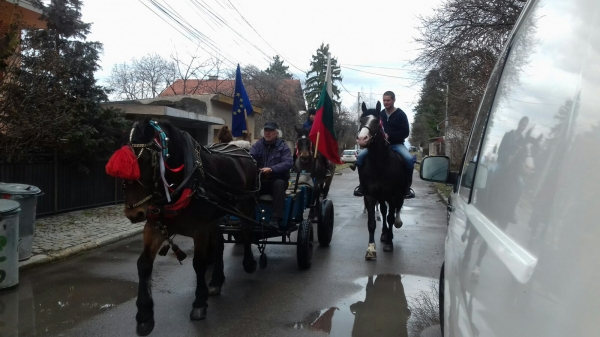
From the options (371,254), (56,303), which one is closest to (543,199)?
(56,303)

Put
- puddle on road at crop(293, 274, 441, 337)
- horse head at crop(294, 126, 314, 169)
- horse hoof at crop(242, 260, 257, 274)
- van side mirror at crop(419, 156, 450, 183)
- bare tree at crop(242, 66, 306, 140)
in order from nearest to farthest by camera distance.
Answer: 1. van side mirror at crop(419, 156, 450, 183)
2. puddle on road at crop(293, 274, 441, 337)
3. horse hoof at crop(242, 260, 257, 274)
4. horse head at crop(294, 126, 314, 169)
5. bare tree at crop(242, 66, 306, 140)

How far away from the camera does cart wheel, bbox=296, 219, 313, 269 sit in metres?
6.48

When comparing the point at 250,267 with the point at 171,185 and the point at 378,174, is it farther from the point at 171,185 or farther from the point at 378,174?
the point at 378,174

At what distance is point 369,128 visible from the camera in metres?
6.84

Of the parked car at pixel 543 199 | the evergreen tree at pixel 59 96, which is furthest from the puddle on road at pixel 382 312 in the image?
the evergreen tree at pixel 59 96

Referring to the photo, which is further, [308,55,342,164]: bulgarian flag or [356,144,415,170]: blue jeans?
[308,55,342,164]: bulgarian flag

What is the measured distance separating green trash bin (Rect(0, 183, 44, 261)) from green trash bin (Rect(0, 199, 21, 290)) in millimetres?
931

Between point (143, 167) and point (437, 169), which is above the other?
point (437, 169)

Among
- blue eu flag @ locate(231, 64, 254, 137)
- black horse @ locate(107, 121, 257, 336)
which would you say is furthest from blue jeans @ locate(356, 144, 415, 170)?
blue eu flag @ locate(231, 64, 254, 137)

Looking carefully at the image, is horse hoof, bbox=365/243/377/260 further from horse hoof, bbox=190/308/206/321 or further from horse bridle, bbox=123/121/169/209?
horse bridle, bbox=123/121/169/209

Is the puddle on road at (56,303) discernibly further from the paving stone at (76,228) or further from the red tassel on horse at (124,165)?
the red tassel on horse at (124,165)

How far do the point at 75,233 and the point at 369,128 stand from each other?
6296mm

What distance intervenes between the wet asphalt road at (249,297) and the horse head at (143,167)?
57.0 inches

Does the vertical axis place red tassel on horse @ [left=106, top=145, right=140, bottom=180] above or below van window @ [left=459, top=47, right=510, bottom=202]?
below
